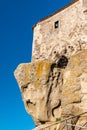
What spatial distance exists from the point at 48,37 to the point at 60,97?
22.1 feet

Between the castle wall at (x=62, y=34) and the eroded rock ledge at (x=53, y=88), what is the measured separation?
6.43 feet

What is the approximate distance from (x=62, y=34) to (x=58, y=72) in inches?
161

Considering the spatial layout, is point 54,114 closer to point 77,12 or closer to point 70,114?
point 70,114

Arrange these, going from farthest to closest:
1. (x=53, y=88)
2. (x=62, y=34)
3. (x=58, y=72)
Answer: (x=62, y=34), (x=58, y=72), (x=53, y=88)

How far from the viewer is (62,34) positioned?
2620 cm

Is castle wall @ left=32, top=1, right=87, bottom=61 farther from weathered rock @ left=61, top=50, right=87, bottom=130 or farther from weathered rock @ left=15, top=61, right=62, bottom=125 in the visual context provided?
weathered rock @ left=61, top=50, right=87, bottom=130

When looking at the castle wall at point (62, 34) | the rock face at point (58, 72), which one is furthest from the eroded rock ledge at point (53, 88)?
the castle wall at point (62, 34)

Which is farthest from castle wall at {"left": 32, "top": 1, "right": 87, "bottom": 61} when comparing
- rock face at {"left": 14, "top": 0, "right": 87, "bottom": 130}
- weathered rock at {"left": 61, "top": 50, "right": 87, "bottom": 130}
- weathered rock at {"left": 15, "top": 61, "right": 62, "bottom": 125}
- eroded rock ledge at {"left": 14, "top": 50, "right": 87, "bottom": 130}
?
weathered rock at {"left": 61, "top": 50, "right": 87, "bottom": 130}

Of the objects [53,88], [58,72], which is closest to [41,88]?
[53,88]

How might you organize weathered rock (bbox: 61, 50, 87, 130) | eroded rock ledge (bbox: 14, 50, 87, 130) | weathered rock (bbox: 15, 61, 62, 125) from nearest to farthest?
weathered rock (bbox: 61, 50, 87, 130) → eroded rock ledge (bbox: 14, 50, 87, 130) → weathered rock (bbox: 15, 61, 62, 125)

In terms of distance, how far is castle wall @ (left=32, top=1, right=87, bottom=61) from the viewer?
24609mm

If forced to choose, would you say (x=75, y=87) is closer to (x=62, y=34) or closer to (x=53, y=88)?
(x=53, y=88)

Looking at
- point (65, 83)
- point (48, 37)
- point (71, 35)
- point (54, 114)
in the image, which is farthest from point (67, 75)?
point (48, 37)

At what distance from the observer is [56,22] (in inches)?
1088
